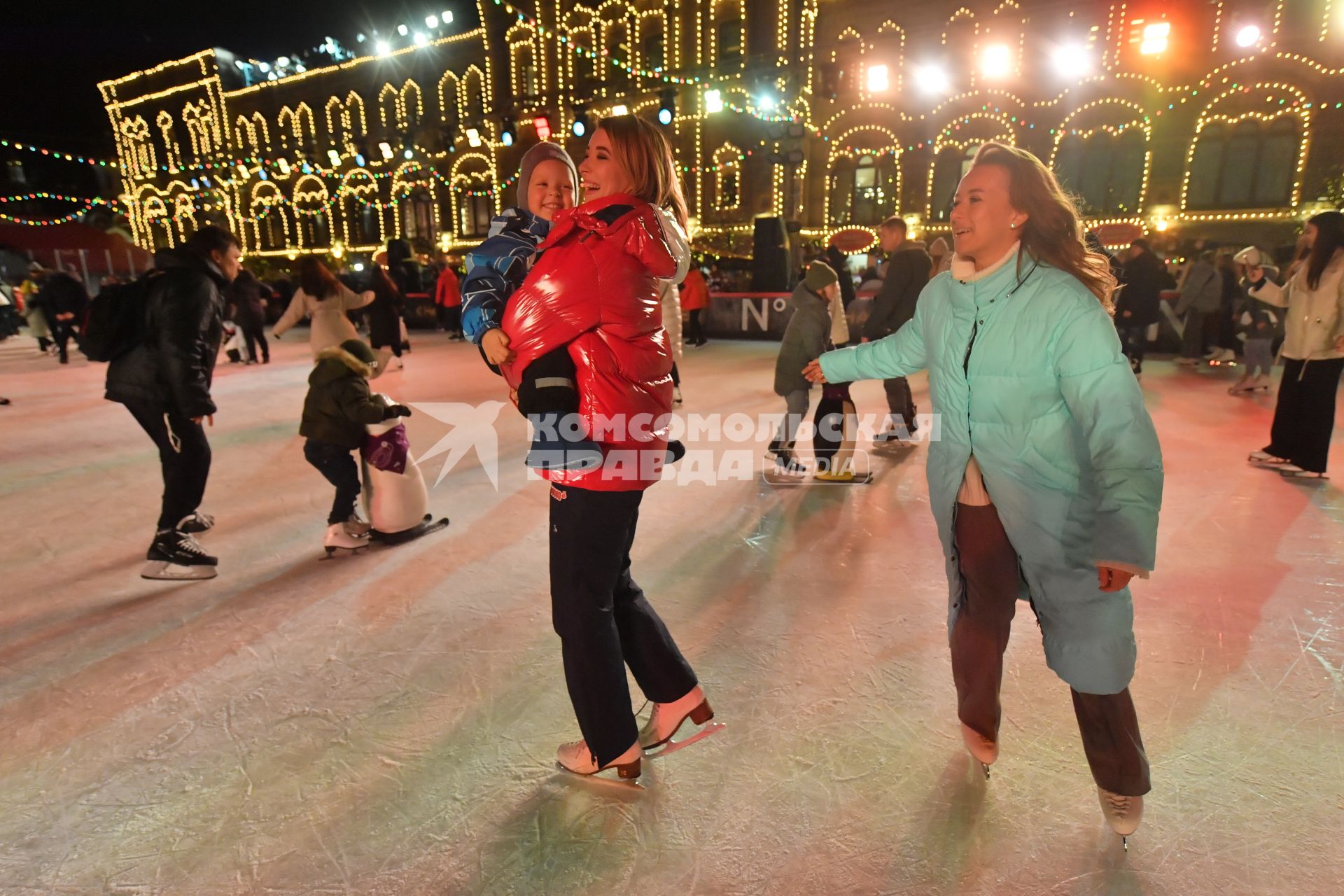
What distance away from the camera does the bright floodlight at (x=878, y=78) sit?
17.8 metres

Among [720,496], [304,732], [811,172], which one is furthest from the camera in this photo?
[811,172]

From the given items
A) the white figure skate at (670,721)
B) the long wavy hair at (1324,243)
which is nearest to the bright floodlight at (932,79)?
the long wavy hair at (1324,243)

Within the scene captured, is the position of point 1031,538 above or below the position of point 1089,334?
below

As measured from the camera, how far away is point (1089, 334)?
53.6 inches

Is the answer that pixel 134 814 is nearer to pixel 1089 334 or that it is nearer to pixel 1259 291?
pixel 1089 334

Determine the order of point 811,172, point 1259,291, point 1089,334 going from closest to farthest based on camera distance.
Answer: point 1089,334 → point 1259,291 → point 811,172

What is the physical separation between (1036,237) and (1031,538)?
0.64 meters

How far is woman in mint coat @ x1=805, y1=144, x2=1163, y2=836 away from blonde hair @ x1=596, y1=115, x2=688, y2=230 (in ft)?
2.15

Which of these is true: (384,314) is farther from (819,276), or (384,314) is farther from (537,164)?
(537,164)

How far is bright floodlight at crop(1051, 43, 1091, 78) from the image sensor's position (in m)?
15.7

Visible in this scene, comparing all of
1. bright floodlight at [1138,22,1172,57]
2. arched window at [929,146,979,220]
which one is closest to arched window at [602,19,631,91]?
arched window at [929,146,979,220]

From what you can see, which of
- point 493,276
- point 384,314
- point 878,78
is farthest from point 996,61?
point 493,276

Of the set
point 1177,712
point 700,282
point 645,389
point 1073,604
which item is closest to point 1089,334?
point 1073,604

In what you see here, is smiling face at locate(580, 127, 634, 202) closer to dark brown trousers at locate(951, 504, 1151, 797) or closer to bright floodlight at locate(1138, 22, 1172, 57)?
dark brown trousers at locate(951, 504, 1151, 797)
